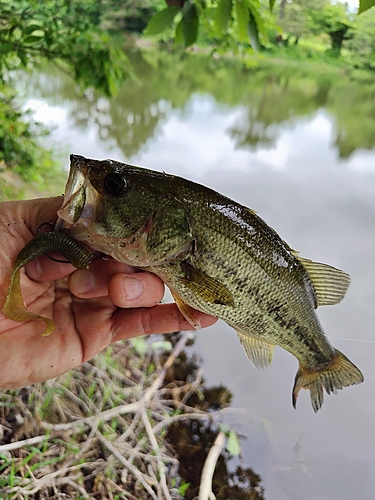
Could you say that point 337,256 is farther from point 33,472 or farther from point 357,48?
point 357,48

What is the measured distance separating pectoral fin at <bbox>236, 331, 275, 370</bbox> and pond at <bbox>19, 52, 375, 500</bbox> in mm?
1739

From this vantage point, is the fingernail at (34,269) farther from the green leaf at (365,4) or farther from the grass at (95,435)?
the grass at (95,435)

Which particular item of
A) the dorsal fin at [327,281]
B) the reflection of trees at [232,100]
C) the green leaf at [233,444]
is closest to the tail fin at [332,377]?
the dorsal fin at [327,281]

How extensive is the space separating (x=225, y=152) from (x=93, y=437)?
6228 millimetres

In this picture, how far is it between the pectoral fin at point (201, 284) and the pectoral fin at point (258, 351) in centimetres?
33

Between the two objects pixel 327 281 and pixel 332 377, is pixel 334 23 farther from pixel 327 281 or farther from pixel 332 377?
pixel 332 377

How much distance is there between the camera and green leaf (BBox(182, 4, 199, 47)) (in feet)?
5.80

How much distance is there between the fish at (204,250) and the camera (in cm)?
115

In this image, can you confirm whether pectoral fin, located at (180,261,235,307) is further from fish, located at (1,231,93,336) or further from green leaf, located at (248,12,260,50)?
green leaf, located at (248,12,260,50)

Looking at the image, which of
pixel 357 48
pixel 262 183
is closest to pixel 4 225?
pixel 262 183

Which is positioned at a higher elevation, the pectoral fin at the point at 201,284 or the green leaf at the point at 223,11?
the green leaf at the point at 223,11

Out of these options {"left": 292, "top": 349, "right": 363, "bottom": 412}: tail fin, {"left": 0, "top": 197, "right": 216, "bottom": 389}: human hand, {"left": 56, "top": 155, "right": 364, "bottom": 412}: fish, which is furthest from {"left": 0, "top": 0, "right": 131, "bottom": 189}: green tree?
{"left": 292, "top": 349, "right": 363, "bottom": 412}: tail fin

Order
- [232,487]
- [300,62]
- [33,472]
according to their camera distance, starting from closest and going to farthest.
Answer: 1. [33,472]
2. [232,487]
3. [300,62]

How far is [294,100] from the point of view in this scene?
10.2m
